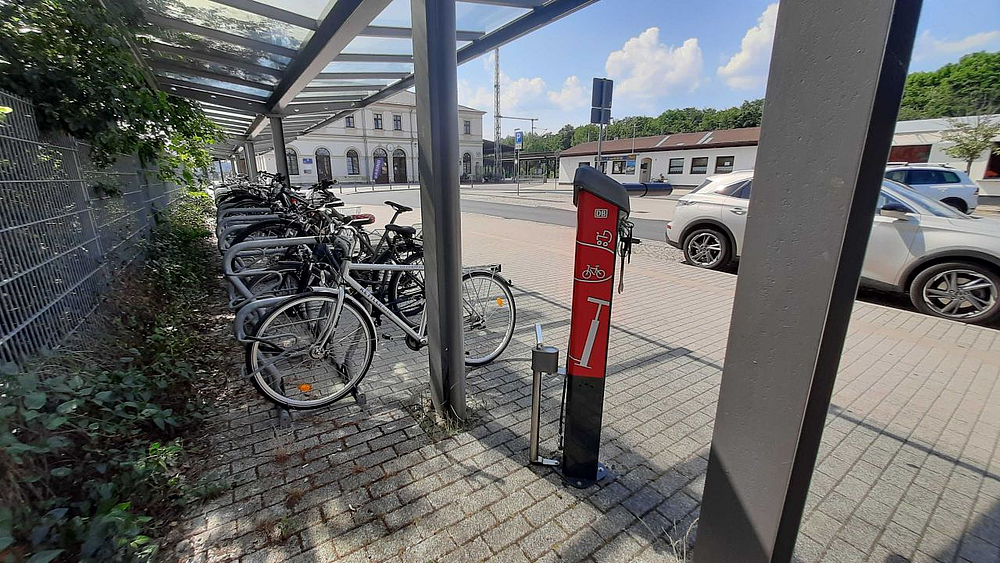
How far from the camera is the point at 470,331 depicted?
4.04 m

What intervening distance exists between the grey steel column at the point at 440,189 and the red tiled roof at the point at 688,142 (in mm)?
27433

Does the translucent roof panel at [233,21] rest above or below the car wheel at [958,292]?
above

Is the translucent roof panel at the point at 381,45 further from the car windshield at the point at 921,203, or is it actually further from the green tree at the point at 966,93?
the green tree at the point at 966,93

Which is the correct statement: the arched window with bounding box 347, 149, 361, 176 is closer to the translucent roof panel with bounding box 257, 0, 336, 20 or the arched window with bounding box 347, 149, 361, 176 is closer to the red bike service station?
the translucent roof panel with bounding box 257, 0, 336, 20

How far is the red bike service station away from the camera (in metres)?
1.88

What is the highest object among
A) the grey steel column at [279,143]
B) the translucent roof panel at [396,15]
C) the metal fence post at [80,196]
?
the translucent roof panel at [396,15]

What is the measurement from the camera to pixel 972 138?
1748 centimetres

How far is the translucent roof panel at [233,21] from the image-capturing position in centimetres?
392

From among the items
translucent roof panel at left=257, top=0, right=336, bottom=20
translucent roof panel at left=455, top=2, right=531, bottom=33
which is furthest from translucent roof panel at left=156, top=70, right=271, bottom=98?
translucent roof panel at left=455, top=2, right=531, bottom=33

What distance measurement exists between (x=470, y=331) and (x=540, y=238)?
672cm

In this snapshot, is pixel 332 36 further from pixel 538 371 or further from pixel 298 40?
pixel 538 371

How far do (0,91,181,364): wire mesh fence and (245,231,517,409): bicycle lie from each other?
1.08m

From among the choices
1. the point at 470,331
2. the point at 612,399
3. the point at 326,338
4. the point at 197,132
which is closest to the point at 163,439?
the point at 326,338

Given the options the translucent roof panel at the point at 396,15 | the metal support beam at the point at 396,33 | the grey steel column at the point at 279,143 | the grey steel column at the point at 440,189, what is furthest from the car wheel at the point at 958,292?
the grey steel column at the point at 279,143
